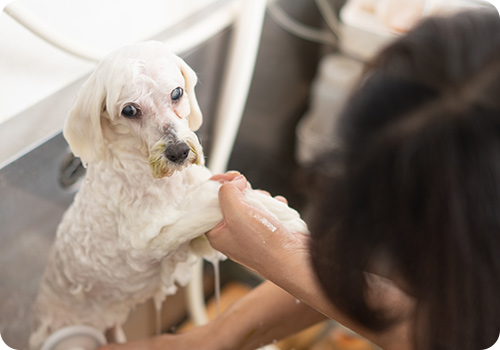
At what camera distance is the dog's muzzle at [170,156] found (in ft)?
1.11

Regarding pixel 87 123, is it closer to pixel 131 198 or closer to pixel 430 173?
pixel 131 198

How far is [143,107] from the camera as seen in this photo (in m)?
0.34

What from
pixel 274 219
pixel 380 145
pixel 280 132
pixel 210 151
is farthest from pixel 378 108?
pixel 280 132

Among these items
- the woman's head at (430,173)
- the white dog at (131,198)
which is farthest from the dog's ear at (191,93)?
the woman's head at (430,173)

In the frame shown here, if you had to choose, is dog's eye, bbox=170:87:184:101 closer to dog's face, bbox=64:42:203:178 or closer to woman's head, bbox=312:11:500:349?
dog's face, bbox=64:42:203:178

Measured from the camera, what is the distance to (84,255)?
1.46 feet

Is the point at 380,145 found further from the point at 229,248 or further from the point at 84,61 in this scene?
the point at 84,61

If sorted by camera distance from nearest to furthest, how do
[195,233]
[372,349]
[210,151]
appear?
[195,233] → [210,151] → [372,349]

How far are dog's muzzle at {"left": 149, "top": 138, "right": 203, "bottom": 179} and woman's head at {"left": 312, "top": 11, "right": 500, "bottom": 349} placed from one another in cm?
9

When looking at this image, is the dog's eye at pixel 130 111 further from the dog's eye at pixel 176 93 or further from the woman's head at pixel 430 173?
the woman's head at pixel 430 173

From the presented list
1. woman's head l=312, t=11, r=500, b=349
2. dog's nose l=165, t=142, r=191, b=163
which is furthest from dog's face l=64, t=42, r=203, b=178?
woman's head l=312, t=11, r=500, b=349

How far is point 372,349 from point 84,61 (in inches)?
20.1

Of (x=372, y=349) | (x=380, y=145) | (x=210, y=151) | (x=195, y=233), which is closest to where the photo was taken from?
(x=380, y=145)

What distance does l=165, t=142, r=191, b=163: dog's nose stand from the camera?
338 millimetres
